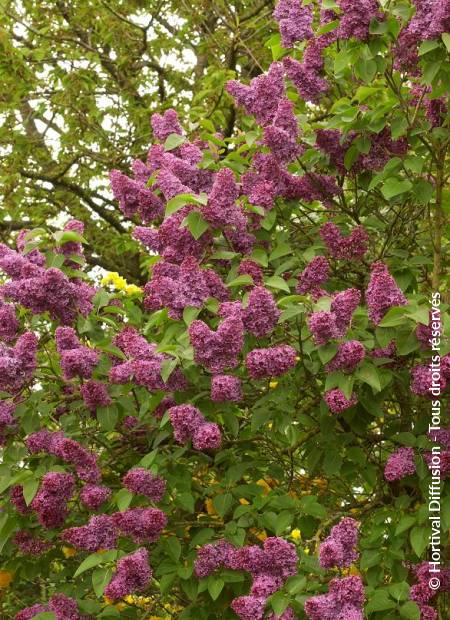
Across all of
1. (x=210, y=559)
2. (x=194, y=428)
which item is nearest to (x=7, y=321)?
(x=194, y=428)

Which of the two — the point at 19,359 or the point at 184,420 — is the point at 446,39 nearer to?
the point at 184,420

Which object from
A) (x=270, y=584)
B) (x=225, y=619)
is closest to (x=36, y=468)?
(x=225, y=619)

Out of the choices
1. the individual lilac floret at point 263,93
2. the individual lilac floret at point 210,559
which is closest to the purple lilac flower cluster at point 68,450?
the individual lilac floret at point 210,559

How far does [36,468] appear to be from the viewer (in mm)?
3344

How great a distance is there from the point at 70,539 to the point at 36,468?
46 cm

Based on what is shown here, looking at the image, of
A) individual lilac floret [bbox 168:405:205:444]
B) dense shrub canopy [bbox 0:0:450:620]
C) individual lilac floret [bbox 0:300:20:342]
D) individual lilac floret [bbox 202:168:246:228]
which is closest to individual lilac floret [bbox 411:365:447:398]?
dense shrub canopy [bbox 0:0:450:620]

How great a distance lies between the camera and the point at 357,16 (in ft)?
9.39

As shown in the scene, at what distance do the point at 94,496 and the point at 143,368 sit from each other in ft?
1.59

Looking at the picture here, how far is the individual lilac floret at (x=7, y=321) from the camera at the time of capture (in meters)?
3.24

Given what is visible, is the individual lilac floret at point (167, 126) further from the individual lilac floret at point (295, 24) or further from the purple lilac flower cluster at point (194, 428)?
the purple lilac flower cluster at point (194, 428)

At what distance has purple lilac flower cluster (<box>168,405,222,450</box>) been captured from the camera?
9.22 ft

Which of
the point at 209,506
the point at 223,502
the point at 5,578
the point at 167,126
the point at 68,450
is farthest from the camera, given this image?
the point at 209,506

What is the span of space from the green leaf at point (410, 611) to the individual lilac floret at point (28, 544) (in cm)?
131

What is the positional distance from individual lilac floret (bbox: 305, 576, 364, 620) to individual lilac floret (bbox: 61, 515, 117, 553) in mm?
770
